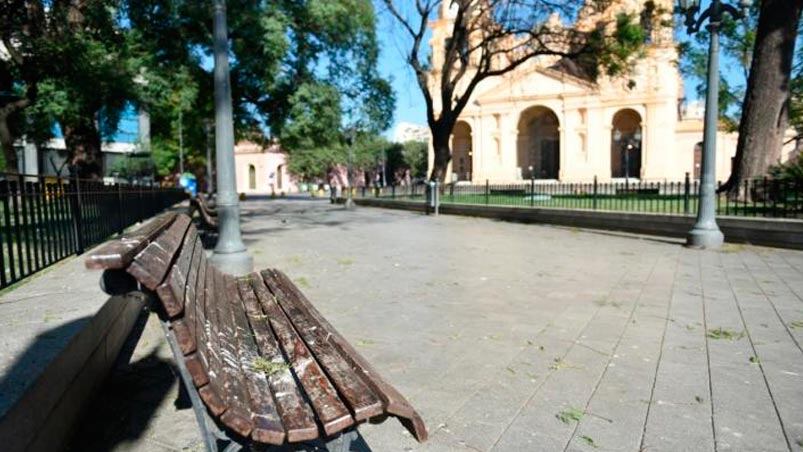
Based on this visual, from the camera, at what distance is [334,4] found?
19.7 m

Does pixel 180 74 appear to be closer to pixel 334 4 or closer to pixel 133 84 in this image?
pixel 133 84

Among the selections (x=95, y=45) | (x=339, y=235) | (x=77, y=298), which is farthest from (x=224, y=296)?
(x=95, y=45)

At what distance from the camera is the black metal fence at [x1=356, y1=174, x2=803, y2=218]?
955 cm

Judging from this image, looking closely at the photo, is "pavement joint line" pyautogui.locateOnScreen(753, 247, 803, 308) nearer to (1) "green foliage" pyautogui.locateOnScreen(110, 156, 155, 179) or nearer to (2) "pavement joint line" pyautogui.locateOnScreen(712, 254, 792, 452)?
(2) "pavement joint line" pyautogui.locateOnScreen(712, 254, 792, 452)

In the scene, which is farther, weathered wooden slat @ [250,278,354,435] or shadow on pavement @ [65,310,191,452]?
shadow on pavement @ [65,310,191,452]

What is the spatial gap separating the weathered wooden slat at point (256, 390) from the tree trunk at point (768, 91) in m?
12.5

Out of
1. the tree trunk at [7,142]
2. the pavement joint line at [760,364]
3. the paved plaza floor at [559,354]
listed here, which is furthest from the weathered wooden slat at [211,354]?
the tree trunk at [7,142]

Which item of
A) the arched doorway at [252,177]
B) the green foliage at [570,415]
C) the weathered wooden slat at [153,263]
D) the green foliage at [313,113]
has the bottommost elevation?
the green foliage at [570,415]

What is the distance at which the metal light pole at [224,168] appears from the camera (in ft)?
22.5

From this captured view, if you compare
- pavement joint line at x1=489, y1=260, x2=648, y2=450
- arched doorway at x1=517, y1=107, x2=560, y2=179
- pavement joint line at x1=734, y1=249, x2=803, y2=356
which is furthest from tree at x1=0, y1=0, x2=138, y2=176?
arched doorway at x1=517, y1=107, x2=560, y2=179

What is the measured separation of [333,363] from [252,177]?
255 ft

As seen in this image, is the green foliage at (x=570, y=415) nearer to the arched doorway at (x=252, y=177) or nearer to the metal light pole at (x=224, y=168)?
the metal light pole at (x=224, y=168)

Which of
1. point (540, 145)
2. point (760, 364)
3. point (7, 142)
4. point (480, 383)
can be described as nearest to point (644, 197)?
point (760, 364)

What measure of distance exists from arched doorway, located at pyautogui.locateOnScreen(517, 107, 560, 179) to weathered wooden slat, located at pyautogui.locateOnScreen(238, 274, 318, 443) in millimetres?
49661
